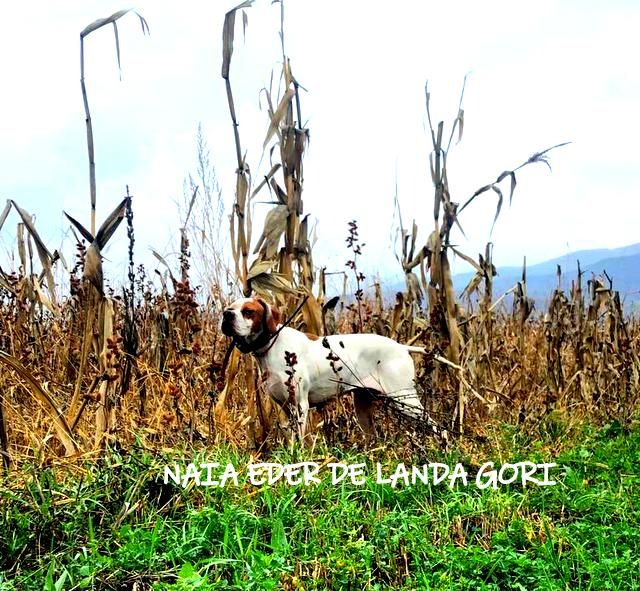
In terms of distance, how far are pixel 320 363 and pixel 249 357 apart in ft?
1.52

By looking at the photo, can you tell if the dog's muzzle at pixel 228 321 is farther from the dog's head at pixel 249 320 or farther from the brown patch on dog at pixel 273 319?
the brown patch on dog at pixel 273 319

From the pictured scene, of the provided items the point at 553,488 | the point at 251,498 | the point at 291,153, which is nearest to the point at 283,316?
the point at 291,153

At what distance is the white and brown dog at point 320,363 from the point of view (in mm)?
4254

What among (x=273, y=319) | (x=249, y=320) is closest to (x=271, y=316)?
(x=273, y=319)

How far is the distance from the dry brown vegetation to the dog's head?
0.55 feet

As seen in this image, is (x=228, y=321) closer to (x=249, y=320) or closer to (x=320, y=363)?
(x=249, y=320)

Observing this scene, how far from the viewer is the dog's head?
4184 mm

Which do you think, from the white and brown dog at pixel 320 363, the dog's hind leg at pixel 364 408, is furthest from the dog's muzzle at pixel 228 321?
the dog's hind leg at pixel 364 408

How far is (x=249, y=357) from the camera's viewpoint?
4664mm

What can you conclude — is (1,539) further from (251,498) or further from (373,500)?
(373,500)

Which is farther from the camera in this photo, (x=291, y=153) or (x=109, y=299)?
(x=291, y=153)

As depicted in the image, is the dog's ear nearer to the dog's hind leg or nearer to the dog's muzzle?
the dog's muzzle

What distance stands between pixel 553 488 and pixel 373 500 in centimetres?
93

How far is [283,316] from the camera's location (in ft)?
15.2
